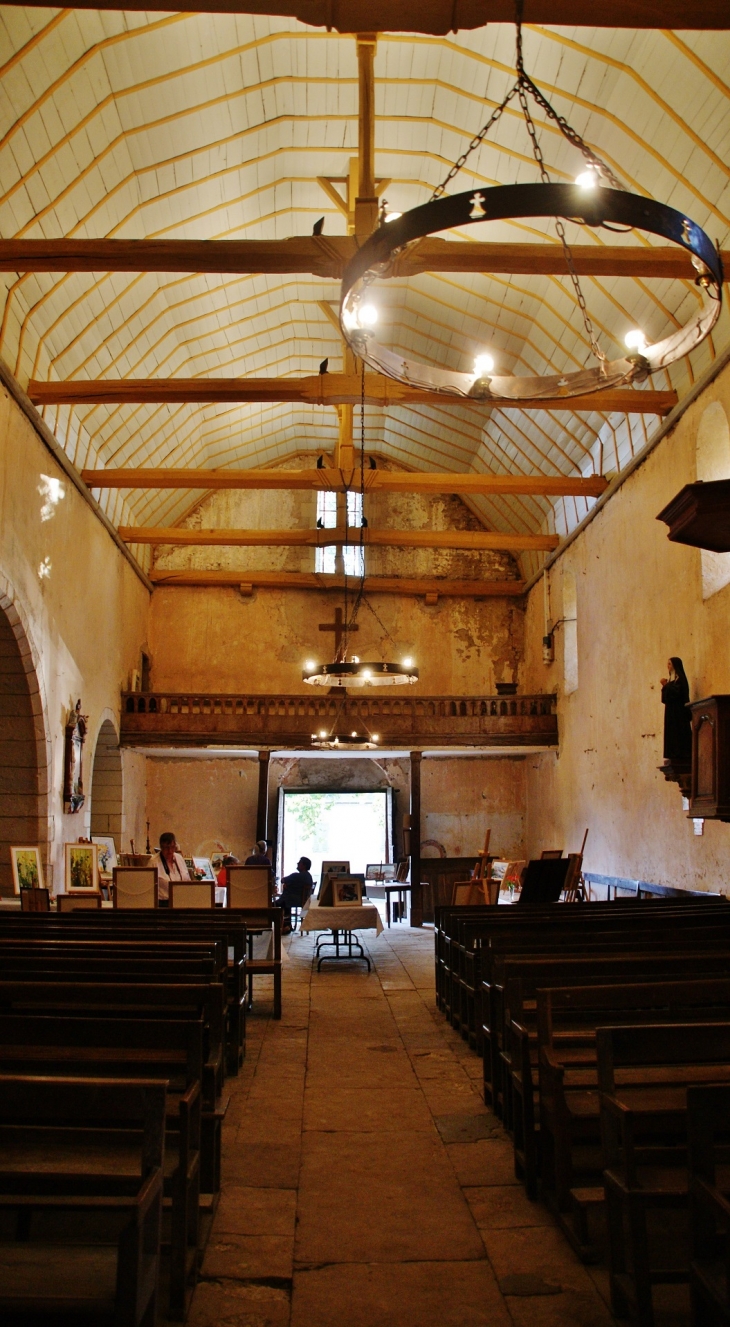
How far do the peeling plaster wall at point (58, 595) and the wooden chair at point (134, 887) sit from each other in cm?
231

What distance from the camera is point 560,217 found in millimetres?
4688

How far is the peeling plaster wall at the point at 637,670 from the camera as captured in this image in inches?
399

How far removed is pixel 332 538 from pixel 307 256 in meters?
8.78

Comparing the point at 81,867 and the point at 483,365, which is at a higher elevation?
the point at 483,365

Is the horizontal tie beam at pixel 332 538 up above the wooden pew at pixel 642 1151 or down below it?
above

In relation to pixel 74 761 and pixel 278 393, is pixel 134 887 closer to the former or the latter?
pixel 74 761

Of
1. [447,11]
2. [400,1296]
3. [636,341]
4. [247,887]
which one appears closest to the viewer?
[400,1296]

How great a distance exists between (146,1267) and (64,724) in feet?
35.9

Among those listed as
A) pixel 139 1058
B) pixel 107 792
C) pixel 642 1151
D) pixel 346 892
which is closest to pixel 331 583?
pixel 107 792

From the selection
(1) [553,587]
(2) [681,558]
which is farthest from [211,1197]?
(1) [553,587]

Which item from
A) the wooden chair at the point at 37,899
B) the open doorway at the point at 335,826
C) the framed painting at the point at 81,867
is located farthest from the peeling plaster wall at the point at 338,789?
the wooden chair at the point at 37,899

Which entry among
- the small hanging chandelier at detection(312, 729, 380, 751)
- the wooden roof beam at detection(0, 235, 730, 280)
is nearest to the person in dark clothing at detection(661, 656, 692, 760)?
the wooden roof beam at detection(0, 235, 730, 280)

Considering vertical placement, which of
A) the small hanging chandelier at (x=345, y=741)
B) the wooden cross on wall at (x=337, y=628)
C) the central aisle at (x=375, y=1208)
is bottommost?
the central aisle at (x=375, y=1208)

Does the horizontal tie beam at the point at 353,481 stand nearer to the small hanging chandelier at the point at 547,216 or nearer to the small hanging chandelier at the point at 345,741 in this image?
the small hanging chandelier at the point at 345,741
